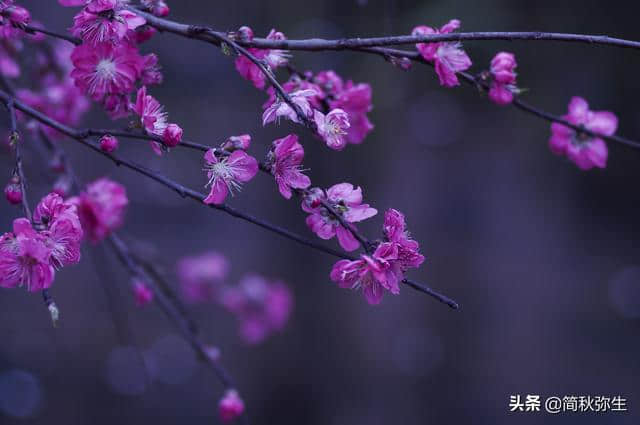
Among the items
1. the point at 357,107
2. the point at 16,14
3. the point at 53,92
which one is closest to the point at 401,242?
the point at 357,107

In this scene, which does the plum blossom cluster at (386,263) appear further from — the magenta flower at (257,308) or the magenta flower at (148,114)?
the magenta flower at (257,308)

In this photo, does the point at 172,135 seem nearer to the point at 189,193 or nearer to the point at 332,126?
the point at 189,193

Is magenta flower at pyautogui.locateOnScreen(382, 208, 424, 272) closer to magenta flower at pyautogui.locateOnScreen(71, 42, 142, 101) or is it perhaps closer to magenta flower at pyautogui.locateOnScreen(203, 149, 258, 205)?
magenta flower at pyautogui.locateOnScreen(203, 149, 258, 205)

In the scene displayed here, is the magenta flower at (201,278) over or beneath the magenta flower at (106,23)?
over

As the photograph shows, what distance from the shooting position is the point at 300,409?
90.0 inches

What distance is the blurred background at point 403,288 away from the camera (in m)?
2.15

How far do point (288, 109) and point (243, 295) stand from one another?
111 cm

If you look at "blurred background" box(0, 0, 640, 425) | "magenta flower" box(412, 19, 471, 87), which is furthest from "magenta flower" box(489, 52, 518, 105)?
"blurred background" box(0, 0, 640, 425)

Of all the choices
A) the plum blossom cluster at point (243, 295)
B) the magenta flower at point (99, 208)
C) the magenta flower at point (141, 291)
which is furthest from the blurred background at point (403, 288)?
the magenta flower at point (99, 208)

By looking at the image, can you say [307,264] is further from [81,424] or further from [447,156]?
[81,424]

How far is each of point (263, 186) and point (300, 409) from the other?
86 cm

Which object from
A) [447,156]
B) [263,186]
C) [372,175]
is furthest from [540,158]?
[263,186]

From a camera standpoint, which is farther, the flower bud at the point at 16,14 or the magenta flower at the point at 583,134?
the magenta flower at the point at 583,134

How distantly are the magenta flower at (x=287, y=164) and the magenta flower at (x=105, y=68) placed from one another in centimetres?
20
